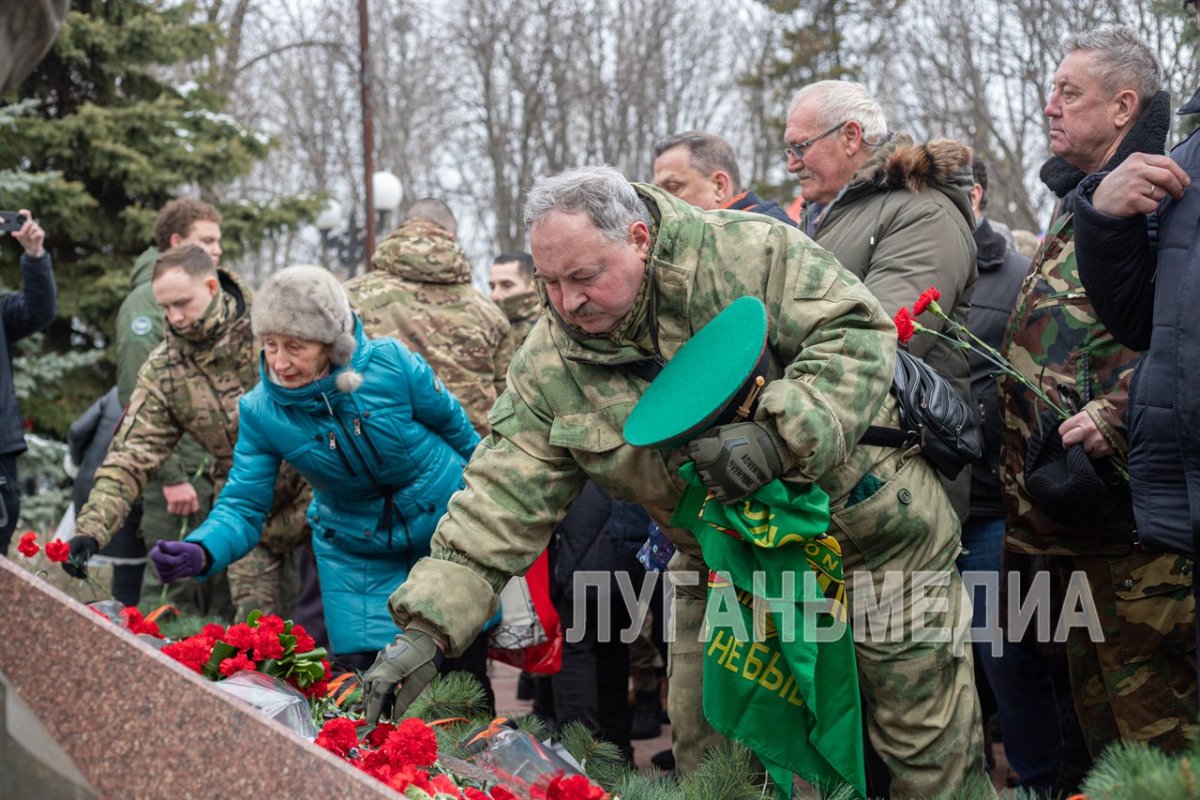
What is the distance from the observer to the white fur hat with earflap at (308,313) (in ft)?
14.6

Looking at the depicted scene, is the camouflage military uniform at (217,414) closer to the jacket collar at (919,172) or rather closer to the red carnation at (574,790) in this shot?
the jacket collar at (919,172)

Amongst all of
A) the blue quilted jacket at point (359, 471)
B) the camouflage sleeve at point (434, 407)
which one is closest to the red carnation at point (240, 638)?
the blue quilted jacket at point (359, 471)

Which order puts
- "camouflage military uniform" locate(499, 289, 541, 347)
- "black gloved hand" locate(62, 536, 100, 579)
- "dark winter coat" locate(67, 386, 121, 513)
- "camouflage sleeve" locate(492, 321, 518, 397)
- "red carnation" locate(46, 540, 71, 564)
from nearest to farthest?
1. "red carnation" locate(46, 540, 71, 564)
2. "black gloved hand" locate(62, 536, 100, 579)
3. "camouflage sleeve" locate(492, 321, 518, 397)
4. "dark winter coat" locate(67, 386, 121, 513)
5. "camouflage military uniform" locate(499, 289, 541, 347)

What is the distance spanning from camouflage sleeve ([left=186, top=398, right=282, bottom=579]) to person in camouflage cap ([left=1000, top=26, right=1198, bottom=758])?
245 centimetres

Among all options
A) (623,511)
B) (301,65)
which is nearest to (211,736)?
A: (623,511)

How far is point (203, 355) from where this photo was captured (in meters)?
5.67

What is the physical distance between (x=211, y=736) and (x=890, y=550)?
1.69m

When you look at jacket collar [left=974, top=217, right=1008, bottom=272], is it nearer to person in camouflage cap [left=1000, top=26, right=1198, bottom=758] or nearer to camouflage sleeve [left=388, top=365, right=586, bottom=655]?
person in camouflage cap [left=1000, top=26, right=1198, bottom=758]

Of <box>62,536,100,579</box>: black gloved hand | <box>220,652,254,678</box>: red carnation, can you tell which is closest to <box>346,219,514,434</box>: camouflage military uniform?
<box>62,536,100,579</box>: black gloved hand

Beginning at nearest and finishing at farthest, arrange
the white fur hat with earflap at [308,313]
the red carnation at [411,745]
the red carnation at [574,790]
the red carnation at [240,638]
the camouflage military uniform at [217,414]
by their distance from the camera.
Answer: the red carnation at [574,790] → the red carnation at [411,745] → the red carnation at [240,638] → the white fur hat with earflap at [308,313] → the camouflage military uniform at [217,414]

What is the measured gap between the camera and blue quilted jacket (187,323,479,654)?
4.57 m

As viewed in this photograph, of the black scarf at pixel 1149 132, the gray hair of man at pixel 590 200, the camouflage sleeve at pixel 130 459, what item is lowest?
the camouflage sleeve at pixel 130 459

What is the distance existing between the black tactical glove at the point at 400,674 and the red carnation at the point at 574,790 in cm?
49

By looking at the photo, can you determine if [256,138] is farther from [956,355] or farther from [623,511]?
[956,355]
